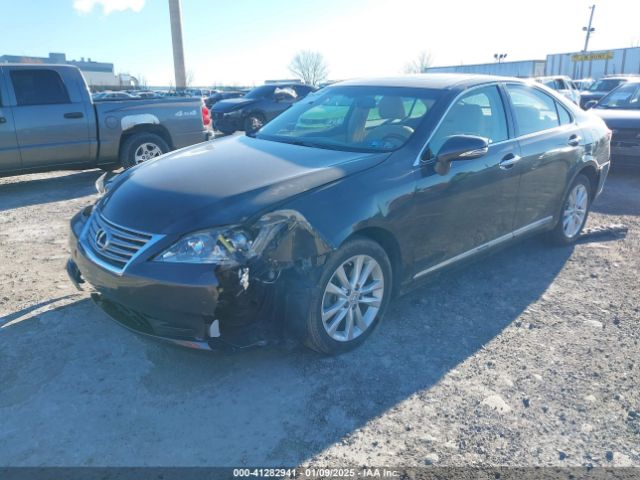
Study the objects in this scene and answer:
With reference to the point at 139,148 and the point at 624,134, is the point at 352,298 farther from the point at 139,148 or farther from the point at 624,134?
the point at 624,134

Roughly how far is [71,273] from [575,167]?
459cm

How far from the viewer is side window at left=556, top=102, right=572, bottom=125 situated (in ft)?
16.5

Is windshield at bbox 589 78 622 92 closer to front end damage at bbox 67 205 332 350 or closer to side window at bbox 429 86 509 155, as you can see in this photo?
side window at bbox 429 86 509 155

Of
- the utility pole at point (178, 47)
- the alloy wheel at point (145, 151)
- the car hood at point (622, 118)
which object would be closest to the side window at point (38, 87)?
the alloy wheel at point (145, 151)

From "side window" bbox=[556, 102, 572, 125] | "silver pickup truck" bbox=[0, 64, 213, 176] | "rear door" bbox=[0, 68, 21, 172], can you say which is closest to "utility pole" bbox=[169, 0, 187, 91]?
"silver pickup truck" bbox=[0, 64, 213, 176]

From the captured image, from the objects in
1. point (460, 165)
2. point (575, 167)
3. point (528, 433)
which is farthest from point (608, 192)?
point (528, 433)

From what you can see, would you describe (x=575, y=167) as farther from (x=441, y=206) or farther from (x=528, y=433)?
(x=528, y=433)

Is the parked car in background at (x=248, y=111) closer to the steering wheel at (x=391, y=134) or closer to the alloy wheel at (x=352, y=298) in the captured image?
the steering wheel at (x=391, y=134)

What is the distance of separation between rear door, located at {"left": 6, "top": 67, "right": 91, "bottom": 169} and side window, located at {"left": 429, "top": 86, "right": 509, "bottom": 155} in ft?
20.9

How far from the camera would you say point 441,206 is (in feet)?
12.0

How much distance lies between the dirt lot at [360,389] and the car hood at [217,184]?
2.55 feet

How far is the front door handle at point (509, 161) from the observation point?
163 inches

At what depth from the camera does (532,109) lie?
4.69m

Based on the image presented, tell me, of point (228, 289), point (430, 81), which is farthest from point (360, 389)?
point (430, 81)
